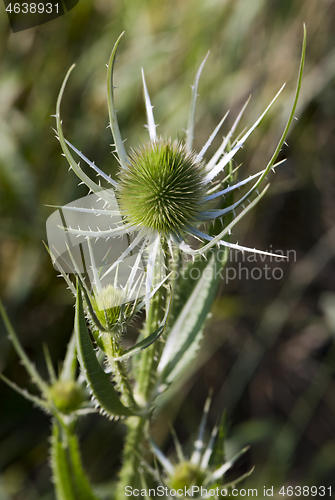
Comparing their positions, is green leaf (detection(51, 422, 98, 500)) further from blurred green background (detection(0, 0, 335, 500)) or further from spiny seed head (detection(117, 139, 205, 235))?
blurred green background (detection(0, 0, 335, 500))

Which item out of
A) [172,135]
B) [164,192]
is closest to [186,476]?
[164,192]

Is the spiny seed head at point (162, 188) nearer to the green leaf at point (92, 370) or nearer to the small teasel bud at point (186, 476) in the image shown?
the green leaf at point (92, 370)

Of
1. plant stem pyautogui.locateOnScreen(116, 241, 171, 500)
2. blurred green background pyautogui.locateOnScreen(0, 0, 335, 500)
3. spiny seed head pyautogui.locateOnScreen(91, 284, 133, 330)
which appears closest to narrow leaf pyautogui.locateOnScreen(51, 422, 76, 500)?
plant stem pyautogui.locateOnScreen(116, 241, 171, 500)

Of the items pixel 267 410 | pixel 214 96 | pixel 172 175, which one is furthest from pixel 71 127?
pixel 267 410

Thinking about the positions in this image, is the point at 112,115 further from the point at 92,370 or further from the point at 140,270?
the point at 92,370

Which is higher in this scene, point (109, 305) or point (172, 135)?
point (172, 135)

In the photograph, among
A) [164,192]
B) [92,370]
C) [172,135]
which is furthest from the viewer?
[172,135]
